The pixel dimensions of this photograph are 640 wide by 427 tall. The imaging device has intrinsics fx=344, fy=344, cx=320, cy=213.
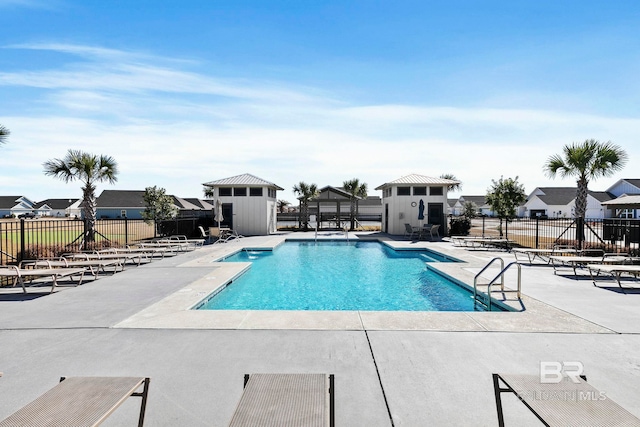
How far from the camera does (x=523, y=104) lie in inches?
503

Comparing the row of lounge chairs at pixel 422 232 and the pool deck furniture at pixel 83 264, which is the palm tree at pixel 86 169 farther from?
the row of lounge chairs at pixel 422 232

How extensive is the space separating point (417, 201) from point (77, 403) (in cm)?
2272

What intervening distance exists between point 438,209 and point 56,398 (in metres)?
23.0

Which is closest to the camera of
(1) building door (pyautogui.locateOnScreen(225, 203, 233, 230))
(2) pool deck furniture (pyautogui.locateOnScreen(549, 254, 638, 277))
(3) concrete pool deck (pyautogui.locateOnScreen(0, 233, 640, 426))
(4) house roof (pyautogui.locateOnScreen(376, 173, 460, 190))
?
(3) concrete pool deck (pyautogui.locateOnScreen(0, 233, 640, 426))

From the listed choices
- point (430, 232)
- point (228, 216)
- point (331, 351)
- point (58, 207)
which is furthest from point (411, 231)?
point (58, 207)

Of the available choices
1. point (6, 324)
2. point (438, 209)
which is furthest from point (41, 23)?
point (438, 209)

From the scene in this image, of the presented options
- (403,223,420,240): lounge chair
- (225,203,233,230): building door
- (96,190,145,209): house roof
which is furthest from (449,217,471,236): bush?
(96,190,145,209): house roof

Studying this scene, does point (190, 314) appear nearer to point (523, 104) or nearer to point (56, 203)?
point (523, 104)

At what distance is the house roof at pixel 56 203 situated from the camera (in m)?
71.2

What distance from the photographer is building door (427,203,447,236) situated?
22892 millimetres

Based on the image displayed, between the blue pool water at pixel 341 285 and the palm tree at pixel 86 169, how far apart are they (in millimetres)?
7700

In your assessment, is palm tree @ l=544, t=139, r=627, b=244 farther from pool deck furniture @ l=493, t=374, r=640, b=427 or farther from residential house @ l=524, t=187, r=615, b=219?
residential house @ l=524, t=187, r=615, b=219

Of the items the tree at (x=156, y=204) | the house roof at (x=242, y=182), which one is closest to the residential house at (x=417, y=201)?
the house roof at (x=242, y=182)

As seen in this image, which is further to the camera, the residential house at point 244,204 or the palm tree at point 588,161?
the residential house at point 244,204
